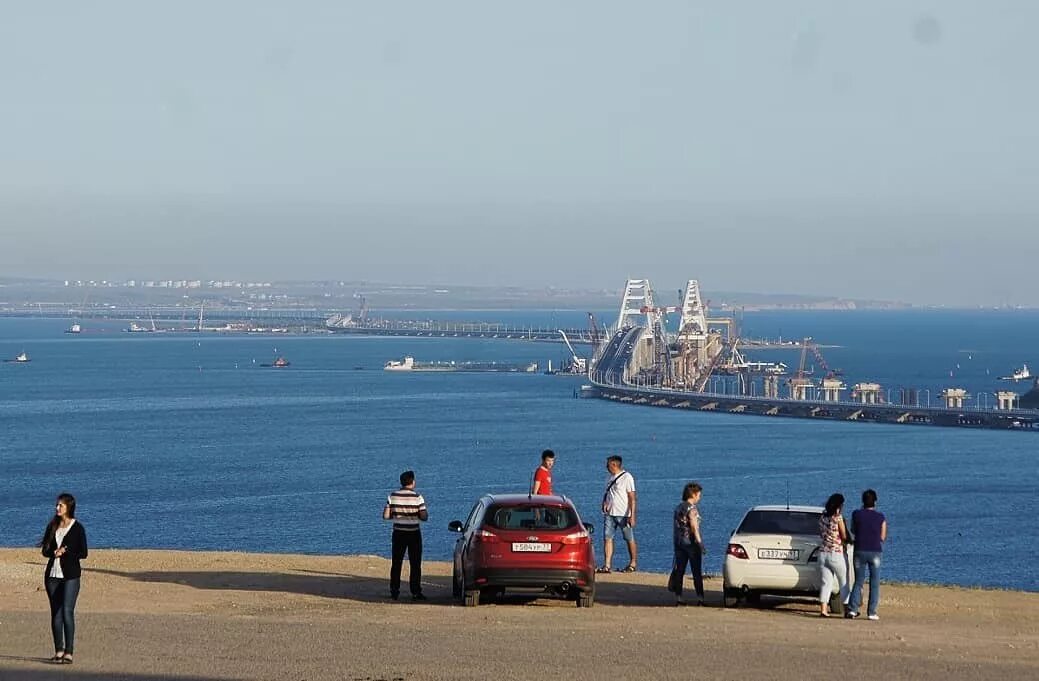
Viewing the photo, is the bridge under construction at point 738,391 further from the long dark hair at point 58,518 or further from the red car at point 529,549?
the long dark hair at point 58,518

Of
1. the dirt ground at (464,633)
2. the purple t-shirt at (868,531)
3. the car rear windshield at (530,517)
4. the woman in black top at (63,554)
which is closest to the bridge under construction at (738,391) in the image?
the dirt ground at (464,633)

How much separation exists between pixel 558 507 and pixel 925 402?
132m

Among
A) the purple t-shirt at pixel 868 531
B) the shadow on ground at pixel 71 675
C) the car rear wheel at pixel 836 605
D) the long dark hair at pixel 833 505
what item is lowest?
the shadow on ground at pixel 71 675

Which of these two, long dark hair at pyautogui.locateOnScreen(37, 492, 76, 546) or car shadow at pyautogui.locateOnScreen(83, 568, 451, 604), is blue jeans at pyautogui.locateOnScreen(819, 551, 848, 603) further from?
long dark hair at pyautogui.locateOnScreen(37, 492, 76, 546)

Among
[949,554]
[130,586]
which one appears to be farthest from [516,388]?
[130,586]

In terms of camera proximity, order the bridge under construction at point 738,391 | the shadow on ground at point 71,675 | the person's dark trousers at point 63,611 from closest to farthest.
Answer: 1. the shadow on ground at point 71,675
2. the person's dark trousers at point 63,611
3. the bridge under construction at point 738,391

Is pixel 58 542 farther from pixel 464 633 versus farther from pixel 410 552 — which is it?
pixel 410 552

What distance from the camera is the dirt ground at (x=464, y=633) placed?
462 inches

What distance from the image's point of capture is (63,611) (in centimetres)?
1205

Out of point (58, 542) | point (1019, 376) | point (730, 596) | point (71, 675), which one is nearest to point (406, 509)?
point (730, 596)

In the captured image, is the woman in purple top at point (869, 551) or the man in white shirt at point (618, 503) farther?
the man in white shirt at point (618, 503)

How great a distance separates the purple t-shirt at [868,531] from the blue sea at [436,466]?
848 inches

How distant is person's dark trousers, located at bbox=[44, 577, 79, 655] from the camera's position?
469 inches

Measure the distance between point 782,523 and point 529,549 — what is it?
7.78 ft
